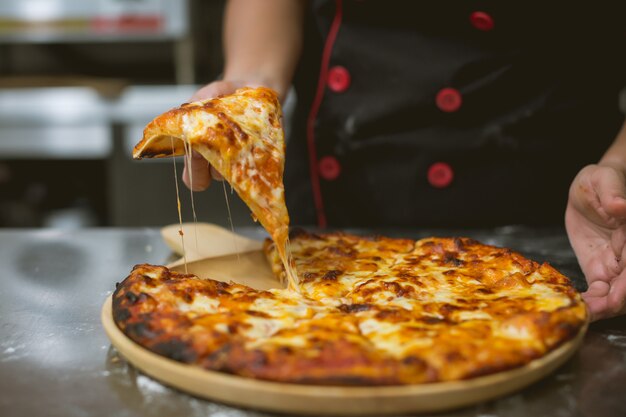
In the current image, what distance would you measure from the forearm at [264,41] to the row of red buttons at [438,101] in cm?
14

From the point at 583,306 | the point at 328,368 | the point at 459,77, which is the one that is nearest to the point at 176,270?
the point at 328,368

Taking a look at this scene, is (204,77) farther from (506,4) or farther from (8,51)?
(506,4)

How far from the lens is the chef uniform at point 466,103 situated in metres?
1.77

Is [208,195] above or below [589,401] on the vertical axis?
below

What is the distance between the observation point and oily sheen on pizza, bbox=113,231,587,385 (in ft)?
2.80

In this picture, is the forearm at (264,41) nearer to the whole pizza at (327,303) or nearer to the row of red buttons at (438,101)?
the row of red buttons at (438,101)

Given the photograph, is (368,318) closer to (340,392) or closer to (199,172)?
(340,392)

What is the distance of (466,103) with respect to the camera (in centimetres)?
178

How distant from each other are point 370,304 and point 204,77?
2809 mm

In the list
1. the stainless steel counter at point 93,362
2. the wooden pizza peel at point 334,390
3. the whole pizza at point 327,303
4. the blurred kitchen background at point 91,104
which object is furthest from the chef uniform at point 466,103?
the blurred kitchen background at point 91,104

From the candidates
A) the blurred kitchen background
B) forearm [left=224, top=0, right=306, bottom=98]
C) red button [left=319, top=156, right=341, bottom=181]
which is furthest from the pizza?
the blurred kitchen background

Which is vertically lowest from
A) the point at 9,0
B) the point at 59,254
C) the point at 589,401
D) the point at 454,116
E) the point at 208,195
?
the point at 208,195

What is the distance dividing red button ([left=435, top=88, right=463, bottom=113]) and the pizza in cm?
62

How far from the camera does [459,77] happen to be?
69.9 inches
